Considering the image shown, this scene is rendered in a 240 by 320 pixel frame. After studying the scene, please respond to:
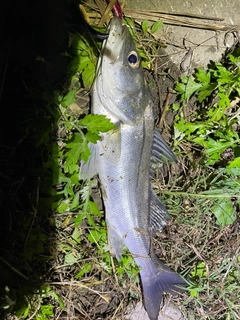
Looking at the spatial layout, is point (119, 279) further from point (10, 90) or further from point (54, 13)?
point (54, 13)

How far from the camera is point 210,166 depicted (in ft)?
9.62

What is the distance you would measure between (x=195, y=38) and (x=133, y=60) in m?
0.90

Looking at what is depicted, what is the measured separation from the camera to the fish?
91.2 inches

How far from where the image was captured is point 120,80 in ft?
7.63

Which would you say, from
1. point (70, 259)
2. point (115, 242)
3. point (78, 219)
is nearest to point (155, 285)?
point (115, 242)

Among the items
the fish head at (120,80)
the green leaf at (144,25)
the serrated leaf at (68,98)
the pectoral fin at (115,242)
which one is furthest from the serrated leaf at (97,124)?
the green leaf at (144,25)

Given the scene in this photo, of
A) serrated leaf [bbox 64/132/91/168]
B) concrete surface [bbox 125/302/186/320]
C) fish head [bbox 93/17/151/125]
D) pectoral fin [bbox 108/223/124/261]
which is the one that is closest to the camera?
fish head [bbox 93/17/151/125]

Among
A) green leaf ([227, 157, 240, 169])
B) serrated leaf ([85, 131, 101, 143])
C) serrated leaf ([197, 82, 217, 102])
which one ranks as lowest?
green leaf ([227, 157, 240, 169])

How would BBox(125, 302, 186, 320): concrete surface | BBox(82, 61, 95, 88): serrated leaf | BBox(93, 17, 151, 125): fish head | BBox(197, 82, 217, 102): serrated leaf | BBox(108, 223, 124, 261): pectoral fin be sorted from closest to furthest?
BBox(93, 17, 151, 125): fish head
BBox(82, 61, 95, 88): serrated leaf
BBox(108, 223, 124, 261): pectoral fin
BBox(197, 82, 217, 102): serrated leaf
BBox(125, 302, 186, 320): concrete surface

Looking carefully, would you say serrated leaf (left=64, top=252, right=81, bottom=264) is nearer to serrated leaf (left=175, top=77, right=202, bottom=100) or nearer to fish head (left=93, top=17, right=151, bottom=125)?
fish head (left=93, top=17, right=151, bottom=125)

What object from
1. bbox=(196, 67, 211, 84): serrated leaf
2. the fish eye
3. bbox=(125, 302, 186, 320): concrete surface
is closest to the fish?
the fish eye

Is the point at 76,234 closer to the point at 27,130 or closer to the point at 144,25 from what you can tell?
the point at 27,130

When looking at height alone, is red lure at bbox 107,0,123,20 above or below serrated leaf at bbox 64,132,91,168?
above

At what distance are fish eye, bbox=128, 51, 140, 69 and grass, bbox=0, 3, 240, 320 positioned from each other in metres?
0.33
